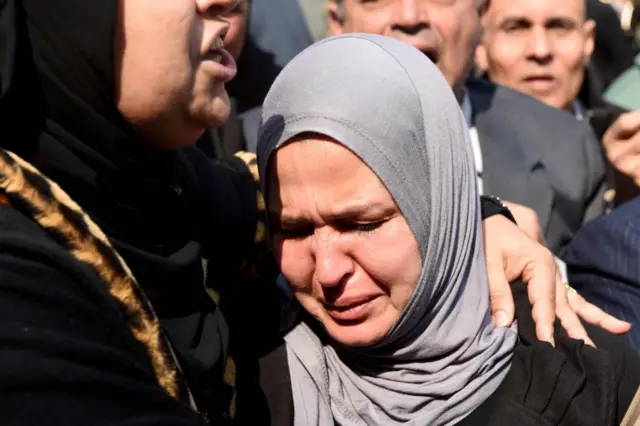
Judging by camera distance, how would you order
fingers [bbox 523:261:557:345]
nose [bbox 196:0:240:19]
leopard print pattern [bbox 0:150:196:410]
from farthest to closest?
fingers [bbox 523:261:557:345] < nose [bbox 196:0:240:19] < leopard print pattern [bbox 0:150:196:410]

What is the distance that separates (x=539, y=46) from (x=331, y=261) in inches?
95.0

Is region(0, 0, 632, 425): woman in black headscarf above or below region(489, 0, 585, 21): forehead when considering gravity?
above

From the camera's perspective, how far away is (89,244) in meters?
1.26

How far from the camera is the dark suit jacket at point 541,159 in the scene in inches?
112

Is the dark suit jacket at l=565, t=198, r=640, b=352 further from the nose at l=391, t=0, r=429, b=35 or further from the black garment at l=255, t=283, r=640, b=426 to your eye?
the nose at l=391, t=0, r=429, b=35

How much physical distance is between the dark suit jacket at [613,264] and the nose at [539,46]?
1675 mm

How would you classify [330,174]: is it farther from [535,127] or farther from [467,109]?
[535,127]

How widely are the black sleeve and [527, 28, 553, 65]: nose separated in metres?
2.86

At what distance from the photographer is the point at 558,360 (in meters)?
1.69

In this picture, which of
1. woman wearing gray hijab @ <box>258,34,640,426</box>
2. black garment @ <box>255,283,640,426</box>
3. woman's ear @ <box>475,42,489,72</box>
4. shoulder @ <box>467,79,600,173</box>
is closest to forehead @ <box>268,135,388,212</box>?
woman wearing gray hijab @ <box>258,34,640,426</box>

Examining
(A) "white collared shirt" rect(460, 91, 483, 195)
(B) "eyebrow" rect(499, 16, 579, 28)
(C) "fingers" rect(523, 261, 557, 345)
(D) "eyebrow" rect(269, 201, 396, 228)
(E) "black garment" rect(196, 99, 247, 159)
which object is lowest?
(A) "white collared shirt" rect(460, 91, 483, 195)

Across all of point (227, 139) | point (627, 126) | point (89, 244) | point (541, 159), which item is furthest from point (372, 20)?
point (89, 244)

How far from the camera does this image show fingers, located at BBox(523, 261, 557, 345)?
177 cm

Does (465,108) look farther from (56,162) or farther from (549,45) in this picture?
(56,162)
